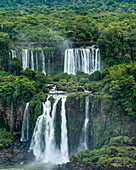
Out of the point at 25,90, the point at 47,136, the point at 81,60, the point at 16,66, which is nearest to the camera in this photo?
the point at 47,136

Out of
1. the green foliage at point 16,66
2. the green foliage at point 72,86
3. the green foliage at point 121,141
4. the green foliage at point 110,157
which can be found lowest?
the green foliage at point 110,157

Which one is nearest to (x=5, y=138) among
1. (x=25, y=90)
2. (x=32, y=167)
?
(x=32, y=167)

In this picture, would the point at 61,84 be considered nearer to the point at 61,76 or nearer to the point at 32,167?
the point at 61,76

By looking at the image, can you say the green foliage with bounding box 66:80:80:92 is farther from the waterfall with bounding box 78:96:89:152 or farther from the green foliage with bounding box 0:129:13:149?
the green foliage with bounding box 0:129:13:149

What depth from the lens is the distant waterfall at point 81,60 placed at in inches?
1597

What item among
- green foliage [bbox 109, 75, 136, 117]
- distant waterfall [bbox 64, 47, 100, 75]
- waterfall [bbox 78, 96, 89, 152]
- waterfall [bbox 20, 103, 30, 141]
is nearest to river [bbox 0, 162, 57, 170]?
waterfall [bbox 78, 96, 89, 152]

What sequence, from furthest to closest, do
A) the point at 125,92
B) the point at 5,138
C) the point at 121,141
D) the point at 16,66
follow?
the point at 16,66
the point at 5,138
the point at 125,92
the point at 121,141

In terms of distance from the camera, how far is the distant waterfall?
40.6m

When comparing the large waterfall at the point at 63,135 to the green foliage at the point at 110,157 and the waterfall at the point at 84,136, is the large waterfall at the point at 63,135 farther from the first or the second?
the green foliage at the point at 110,157

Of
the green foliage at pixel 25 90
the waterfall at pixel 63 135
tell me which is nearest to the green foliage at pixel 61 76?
the green foliage at pixel 25 90

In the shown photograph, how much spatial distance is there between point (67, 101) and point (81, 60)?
10.8 meters

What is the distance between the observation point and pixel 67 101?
30922 millimetres

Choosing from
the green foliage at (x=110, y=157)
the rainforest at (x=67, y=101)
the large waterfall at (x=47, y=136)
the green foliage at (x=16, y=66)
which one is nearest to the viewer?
the green foliage at (x=110, y=157)

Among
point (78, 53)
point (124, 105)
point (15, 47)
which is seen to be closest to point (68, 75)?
point (78, 53)
